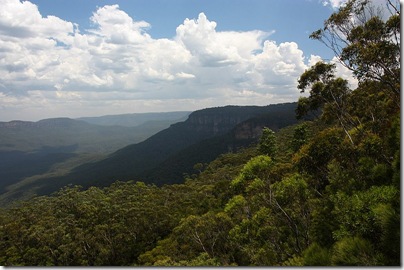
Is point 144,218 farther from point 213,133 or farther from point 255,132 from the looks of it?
point 213,133

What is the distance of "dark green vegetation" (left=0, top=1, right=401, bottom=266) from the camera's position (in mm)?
4523

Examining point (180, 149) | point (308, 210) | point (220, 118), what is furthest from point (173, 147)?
point (308, 210)

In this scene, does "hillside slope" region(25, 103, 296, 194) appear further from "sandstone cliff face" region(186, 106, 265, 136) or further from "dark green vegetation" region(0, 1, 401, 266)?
"dark green vegetation" region(0, 1, 401, 266)

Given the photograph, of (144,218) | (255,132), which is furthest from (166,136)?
(144,218)

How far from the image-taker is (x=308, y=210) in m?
8.48

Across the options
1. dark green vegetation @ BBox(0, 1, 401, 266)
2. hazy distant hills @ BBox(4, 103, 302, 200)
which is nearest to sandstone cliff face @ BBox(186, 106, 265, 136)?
hazy distant hills @ BBox(4, 103, 302, 200)

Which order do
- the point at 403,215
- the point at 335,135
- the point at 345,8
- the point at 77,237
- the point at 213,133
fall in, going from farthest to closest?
the point at 213,133 → the point at 77,237 → the point at 345,8 → the point at 335,135 → the point at 403,215

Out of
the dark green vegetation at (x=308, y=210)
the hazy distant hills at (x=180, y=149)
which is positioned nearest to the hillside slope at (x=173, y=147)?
the hazy distant hills at (x=180, y=149)

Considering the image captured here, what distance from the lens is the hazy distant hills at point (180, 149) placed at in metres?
103

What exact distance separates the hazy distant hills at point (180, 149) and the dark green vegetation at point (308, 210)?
66.6 m

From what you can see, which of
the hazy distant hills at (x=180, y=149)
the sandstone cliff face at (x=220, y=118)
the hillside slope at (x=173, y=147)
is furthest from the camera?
the sandstone cliff face at (x=220, y=118)

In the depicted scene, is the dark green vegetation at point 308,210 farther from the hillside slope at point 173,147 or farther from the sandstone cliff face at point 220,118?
the sandstone cliff face at point 220,118

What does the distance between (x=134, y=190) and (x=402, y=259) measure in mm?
32147

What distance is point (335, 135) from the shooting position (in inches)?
311
